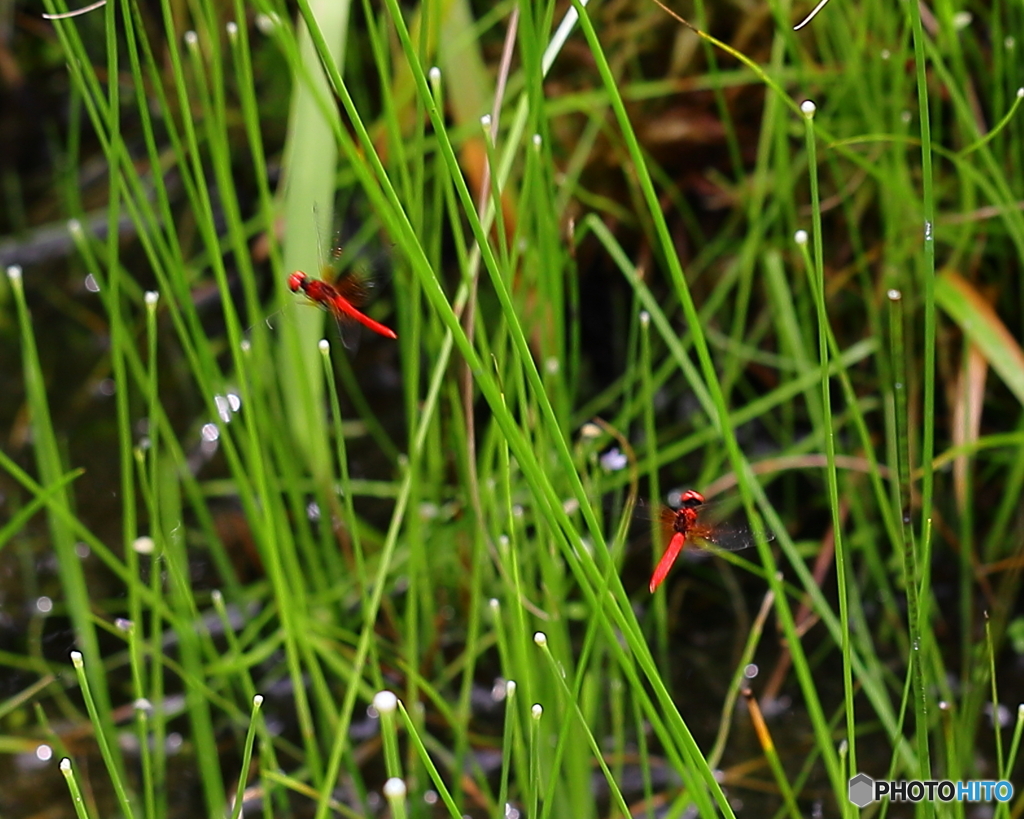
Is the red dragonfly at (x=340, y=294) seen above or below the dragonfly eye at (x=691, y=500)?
above

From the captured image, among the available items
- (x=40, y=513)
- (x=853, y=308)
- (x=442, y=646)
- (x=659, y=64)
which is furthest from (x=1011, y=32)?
(x=40, y=513)

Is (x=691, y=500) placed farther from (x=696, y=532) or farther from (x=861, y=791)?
(x=861, y=791)

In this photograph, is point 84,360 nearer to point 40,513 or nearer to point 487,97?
point 40,513

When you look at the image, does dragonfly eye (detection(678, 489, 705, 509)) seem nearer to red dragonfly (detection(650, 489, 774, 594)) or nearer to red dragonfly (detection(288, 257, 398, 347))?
red dragonfly (detection(650, 489, 774, 594))

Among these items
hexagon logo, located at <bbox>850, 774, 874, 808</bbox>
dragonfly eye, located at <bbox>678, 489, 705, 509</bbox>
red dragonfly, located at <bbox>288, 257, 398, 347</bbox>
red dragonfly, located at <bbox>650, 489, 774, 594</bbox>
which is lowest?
hexagon logo, located at <bbox>850, 774, 874, 808</bbox>

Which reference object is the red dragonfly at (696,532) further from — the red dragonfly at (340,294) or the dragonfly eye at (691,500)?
the red dragonfly at (340,294)

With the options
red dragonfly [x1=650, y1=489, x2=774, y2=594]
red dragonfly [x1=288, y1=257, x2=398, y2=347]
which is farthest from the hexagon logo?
red dragonfly [x1=288, y1=257, x2=398, y2=347]

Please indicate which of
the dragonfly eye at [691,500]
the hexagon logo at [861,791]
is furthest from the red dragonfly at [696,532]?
the hexagon logo at [861,791]

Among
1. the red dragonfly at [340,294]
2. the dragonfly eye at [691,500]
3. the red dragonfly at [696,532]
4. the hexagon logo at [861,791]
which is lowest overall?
the hexagon logo at [861,791]
